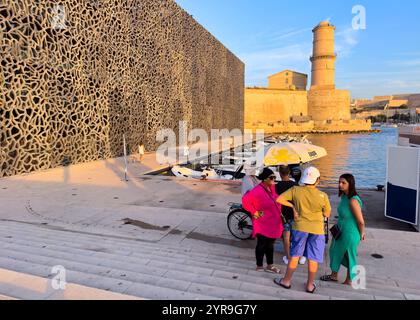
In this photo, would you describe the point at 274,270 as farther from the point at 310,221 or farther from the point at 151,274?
the point at 151,274

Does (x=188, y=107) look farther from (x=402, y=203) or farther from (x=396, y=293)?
(x=396, y=293)

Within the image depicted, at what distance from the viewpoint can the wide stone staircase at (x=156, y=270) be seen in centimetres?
371

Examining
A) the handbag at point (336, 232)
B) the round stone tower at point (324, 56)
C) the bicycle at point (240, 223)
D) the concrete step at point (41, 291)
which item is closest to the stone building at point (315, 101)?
the round stone tower at point (324, 56)

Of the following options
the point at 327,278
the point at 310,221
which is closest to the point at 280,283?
the point at 327,278

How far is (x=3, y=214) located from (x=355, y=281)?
29.2ft

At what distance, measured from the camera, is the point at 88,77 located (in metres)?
20.6

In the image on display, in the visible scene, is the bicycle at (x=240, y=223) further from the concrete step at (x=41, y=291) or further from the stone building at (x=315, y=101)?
the stone building at (x=315, y=101)

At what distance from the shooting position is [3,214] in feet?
27.9

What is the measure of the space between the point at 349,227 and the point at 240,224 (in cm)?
276

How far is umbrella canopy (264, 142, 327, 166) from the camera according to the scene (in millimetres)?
9602

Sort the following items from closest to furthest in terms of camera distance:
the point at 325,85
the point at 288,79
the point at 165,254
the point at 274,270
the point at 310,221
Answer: the point at 310,221, the point at 274,270, the point at 165,254, the point at 325,85, the point at 288,79

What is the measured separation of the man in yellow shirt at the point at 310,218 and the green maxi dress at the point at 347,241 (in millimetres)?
354

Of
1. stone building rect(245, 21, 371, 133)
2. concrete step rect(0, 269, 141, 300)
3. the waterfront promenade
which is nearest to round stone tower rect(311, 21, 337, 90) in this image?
stone building rect(245, 21, 371, 133)

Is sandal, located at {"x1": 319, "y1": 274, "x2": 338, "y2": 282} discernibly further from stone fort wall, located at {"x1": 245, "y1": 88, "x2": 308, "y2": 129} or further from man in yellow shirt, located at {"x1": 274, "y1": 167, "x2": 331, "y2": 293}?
stone fort wall, located at {"x1": 245, "y1": 88, "x2": 308, "y2": 129}
